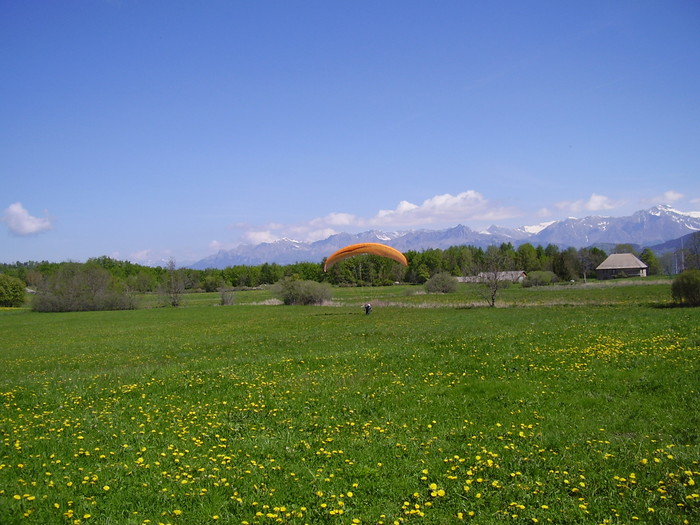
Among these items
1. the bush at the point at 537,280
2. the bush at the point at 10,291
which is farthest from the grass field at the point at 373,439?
the bush at the point at 10,291

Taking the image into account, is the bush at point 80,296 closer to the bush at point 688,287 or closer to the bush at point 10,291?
the bush at point 10,291

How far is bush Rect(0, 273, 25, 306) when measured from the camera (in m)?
107

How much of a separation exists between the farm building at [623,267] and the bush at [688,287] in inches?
4012

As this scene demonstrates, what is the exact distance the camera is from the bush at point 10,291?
10662 centimetres

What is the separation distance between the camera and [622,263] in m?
130

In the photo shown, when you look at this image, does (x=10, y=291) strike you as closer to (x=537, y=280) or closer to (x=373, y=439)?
(x=537, y=280)

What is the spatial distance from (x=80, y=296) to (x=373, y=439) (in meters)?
89.1

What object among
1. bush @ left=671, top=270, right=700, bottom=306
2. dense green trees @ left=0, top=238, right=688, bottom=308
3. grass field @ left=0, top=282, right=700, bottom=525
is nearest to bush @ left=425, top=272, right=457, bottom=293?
dense green trees @ left=0, top=238, right=688, bottom=308

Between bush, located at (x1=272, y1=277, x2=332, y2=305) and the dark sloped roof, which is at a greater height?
the dark sloped roof

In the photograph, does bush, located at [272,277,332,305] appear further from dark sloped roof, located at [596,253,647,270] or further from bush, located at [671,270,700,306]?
dark sloped roof, located at [596,253,647,270]

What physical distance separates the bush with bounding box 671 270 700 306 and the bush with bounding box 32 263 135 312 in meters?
80.6

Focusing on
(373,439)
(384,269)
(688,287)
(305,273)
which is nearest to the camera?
(373,439)

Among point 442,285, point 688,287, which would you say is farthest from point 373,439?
point 442,285

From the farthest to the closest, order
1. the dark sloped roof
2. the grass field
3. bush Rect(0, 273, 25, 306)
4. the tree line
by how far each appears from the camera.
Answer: the dark sloped roof < bush Rect(0, 273, 25, 306) < the tree line < the grass field
